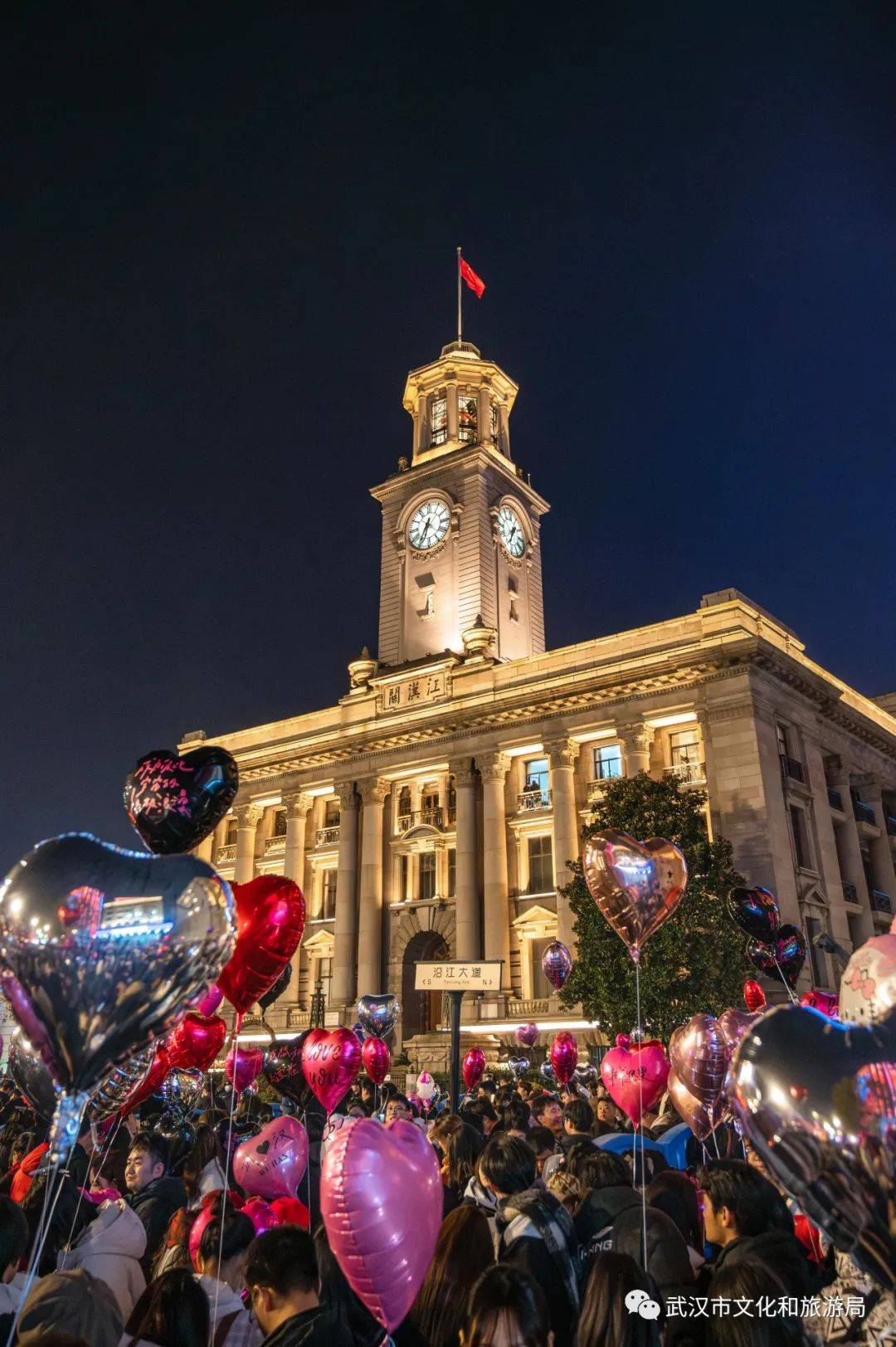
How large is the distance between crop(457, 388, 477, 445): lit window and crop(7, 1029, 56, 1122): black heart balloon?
5291 cm

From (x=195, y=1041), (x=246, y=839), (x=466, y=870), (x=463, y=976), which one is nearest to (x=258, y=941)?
(x=195, y=1041)

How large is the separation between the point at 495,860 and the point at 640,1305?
3738cm

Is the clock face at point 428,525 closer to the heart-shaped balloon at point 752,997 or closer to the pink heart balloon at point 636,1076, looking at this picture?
the heart-shaped balloon at point 752,997

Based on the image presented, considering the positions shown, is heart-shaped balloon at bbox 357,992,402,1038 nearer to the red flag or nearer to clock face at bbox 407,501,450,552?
clock face at bbox 407,501,450,552

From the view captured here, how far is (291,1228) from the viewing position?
4020 millimetres

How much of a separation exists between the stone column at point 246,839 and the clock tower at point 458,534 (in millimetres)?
11072

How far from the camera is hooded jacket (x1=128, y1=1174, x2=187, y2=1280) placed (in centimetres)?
606

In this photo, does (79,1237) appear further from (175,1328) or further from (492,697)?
(492,697)

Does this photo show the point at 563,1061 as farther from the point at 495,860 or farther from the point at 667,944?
the point at 495,860

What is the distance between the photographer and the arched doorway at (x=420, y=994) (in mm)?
41688

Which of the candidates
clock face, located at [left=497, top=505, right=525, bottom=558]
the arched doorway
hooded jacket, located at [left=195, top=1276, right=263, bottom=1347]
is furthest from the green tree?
clock face, located at [left=497, top=505, right=525, bottom=558]

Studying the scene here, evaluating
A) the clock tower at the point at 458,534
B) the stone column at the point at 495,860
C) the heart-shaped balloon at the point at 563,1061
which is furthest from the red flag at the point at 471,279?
the heart-shaped balloon at the point at 563,1061

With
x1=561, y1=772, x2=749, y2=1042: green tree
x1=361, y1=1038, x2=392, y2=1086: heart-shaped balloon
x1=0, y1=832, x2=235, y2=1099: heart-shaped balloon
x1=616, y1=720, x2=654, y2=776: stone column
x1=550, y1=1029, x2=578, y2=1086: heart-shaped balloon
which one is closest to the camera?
x1=0, y1=832, x2=235, y2=1099: heart-shaped balloon

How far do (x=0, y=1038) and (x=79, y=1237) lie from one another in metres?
6.95
